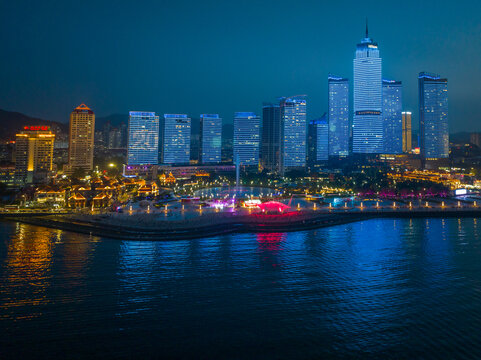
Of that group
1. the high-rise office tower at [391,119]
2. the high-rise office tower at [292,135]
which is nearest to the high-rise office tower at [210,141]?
the high-rise office tower at [292,135]

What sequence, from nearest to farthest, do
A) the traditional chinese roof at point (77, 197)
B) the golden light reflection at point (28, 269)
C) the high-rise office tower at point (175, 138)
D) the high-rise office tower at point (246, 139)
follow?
the golden light reflection at point (28, 269), the traditional chinese roof at point (77, 197), the high-rise office tower at point (175, 138), the high-rise office tower at point (246, 139)

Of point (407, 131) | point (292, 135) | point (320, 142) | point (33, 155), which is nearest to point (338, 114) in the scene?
point (320, 142)

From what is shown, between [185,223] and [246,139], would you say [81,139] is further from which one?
[185,223]

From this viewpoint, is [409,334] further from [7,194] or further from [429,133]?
[429,133]

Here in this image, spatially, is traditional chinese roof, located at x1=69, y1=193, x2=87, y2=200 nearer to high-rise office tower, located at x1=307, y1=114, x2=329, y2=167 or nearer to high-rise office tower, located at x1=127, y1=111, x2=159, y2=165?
high-rise office tower, located at x1=127, y1=111, x2=159, y2=165

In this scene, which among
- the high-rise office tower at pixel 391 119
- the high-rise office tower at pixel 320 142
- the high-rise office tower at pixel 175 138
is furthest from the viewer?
the high-rise office tower at pixel 391 119

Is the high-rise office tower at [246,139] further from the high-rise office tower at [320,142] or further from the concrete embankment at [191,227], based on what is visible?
the concrete embankment at [191,227]
